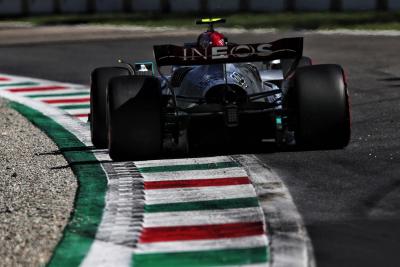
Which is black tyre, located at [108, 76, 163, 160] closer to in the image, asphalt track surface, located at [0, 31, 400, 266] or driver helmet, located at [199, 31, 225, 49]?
asphalt track surface, located at [0, 31, 400, 266]

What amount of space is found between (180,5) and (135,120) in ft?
113

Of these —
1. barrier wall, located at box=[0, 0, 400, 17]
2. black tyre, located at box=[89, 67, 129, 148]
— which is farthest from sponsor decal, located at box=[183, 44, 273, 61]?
barrier wall, located at box=[0, 0, 400, 17]

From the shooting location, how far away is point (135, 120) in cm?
1069

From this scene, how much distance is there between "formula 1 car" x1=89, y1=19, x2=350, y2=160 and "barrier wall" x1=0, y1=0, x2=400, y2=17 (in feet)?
97.6

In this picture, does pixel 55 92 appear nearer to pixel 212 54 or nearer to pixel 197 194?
pixel 212 54

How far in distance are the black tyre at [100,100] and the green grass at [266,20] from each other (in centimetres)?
2121

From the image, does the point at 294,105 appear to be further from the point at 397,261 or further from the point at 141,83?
the point at 397,261

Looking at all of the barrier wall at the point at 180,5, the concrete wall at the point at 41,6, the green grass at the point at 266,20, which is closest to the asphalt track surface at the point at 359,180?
the green grass at the point at 266,20

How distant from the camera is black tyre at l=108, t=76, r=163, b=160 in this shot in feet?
35.1

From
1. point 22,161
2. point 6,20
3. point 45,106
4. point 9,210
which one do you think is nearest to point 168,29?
point 6,20

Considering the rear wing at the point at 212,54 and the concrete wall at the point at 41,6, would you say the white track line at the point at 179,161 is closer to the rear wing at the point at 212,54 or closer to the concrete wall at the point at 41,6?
the rear wing at the point at 212,54

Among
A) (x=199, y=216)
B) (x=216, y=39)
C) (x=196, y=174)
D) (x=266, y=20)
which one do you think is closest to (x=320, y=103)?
(x=196, y=174)

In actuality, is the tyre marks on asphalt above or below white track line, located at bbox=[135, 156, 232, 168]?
below

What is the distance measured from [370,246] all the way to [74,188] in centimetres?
341
